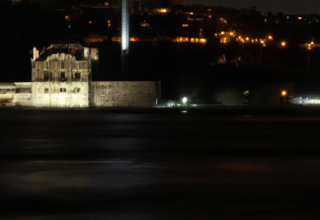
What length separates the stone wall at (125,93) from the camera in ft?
108

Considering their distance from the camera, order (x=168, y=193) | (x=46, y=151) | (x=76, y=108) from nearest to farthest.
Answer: (x=168, y=193), (x=46, y=151), (x=76, y=108)

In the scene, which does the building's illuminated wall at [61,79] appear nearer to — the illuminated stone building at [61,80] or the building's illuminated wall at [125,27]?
the illuminated stone building at [61,80]

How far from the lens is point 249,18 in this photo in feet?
467

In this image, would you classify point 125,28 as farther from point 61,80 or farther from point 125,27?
point 61,80

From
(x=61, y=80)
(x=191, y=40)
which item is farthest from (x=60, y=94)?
(x=191, y=40)

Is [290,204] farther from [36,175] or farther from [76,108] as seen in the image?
[76,108]

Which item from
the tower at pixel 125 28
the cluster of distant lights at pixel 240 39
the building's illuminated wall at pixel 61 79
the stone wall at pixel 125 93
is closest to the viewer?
the building's illuminated wall at pixel 61 79

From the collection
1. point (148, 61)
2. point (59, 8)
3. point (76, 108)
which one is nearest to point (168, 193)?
point (76, 108)

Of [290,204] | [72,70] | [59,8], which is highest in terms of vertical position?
[59,8]

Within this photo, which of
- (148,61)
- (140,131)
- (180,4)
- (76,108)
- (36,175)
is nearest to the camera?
(36,175)

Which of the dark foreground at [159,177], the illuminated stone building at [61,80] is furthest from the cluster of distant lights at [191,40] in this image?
the dark foreground at [159,177]

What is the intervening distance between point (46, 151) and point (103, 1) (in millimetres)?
130978

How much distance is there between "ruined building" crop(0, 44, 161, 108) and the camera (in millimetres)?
32125

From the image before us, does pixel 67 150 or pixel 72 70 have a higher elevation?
pixel 72 70
